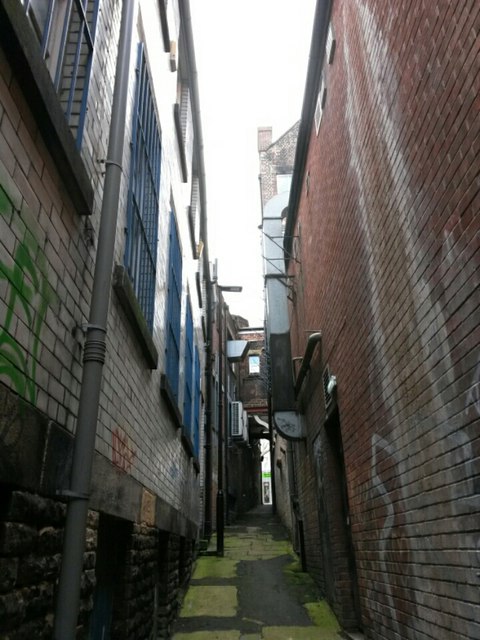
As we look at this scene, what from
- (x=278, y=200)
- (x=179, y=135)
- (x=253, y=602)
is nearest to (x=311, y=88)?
(x=179, y=135)

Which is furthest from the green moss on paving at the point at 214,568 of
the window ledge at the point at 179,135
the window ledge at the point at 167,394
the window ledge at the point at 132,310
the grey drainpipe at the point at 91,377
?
the grey drainpipe at the point at 91,377

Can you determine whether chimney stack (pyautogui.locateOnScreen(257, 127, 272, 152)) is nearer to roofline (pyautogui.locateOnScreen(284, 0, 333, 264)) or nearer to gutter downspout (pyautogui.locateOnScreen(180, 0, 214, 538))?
gutter downspout (pyautogui.locateOnScreen(180, 0, 214, 538))

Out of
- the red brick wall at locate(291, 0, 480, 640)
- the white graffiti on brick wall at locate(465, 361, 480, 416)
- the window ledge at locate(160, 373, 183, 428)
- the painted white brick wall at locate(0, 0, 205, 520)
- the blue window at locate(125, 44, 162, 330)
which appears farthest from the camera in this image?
the window ledge at locate(160, 373, 183, 428)

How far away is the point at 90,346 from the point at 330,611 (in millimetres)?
6000

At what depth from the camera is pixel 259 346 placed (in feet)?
94.9

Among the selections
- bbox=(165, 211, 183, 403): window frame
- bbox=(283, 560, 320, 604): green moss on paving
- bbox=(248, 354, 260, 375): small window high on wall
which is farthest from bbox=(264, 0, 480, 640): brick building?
bbox=(248, 354, 260, 375): small window high on wall

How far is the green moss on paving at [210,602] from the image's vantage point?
7.52m

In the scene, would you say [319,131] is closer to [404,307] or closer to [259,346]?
[404,307]

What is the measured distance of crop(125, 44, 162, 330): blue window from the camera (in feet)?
16.6

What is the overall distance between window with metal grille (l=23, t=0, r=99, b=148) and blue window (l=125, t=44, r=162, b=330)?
1328 mm

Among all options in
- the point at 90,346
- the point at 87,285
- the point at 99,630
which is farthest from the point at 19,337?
the point at 99,630

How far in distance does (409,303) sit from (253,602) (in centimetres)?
610

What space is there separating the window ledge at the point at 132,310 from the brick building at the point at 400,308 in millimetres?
2191

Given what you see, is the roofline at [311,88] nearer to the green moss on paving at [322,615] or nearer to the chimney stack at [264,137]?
the green moss on paving at [322,615]
